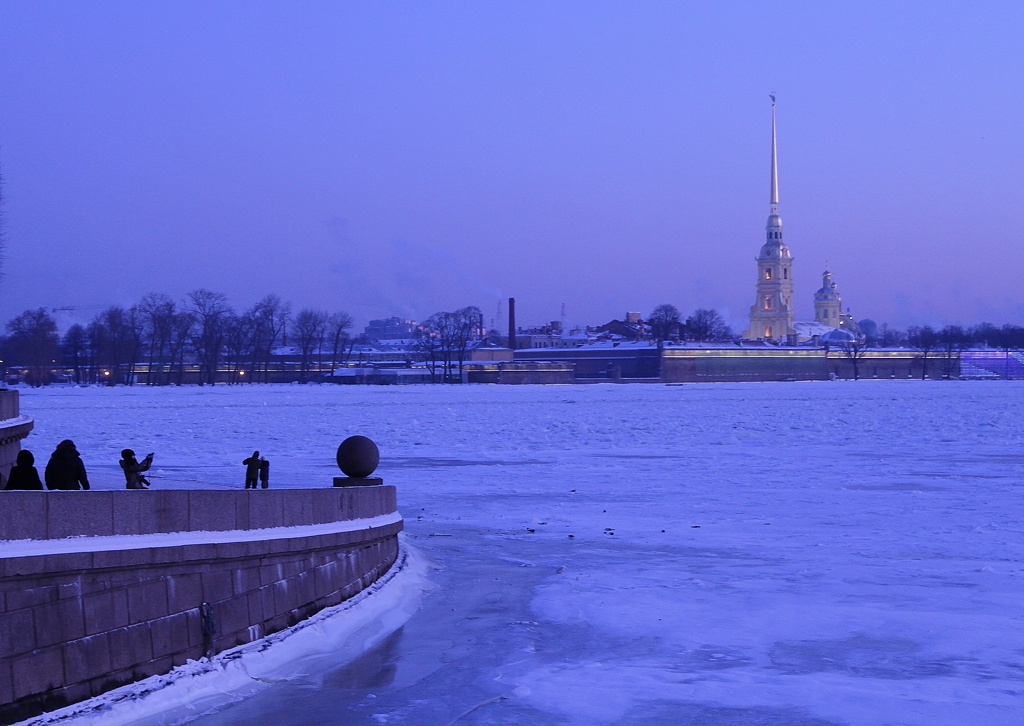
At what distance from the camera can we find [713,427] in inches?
1841

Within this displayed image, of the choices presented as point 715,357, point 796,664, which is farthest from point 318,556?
point 715,357

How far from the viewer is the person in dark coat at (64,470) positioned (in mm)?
11258

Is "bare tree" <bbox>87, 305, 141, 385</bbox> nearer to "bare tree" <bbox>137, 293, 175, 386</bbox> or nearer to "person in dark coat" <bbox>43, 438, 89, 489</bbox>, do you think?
"bare tree" <bbox>137, 293, 175, 386</bbox>

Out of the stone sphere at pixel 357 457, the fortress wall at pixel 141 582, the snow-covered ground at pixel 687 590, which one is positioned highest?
the stone sphere at pixel 357 457

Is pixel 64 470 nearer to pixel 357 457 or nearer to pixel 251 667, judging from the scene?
pixel 251 667

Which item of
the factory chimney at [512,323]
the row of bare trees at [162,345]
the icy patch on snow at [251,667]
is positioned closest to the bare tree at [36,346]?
the row of bare trees at [162,345]

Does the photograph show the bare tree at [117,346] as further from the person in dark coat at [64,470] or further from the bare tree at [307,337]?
the person in dark coat at [64,470]

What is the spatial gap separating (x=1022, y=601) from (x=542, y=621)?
5079 mm

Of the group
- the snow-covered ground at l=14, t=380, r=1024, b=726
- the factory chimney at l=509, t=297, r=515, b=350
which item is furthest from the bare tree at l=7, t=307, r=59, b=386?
the snow-covered ground at l=14, t=380, r=1024, b=726

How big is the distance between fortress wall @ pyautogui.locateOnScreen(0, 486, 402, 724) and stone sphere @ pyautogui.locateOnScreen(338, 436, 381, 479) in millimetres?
1952

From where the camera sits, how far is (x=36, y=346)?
127 metres

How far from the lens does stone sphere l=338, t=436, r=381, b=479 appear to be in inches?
555

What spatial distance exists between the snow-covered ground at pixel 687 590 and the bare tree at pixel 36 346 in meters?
103

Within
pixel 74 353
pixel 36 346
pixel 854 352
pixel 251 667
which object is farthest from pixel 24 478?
pixel 854 352
